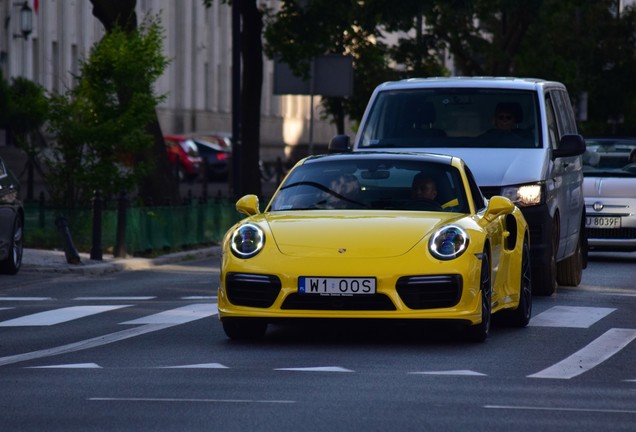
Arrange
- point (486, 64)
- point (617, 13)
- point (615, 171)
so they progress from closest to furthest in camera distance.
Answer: point (615, 171) → point (486, 64) → point (617, 13)

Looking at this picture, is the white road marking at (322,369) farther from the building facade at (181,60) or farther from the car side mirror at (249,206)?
the building facade at (181,60)

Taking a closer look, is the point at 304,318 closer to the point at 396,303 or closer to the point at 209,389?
the point at 396,303

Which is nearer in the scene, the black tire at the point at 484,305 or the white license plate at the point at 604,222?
the black tire at the point at 484,305

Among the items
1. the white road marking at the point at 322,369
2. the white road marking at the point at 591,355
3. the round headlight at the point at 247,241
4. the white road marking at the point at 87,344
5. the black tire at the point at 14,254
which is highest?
the round headlight at the point at 247,241

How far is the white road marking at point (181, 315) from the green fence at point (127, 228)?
7.86m

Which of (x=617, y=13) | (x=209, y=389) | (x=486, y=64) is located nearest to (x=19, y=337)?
(x=209, y=389)

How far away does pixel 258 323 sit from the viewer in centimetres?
1269

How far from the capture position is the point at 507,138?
58.9ft

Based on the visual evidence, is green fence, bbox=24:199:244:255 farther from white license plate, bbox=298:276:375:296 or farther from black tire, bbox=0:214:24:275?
white license plate, bbox=298:276:375:296

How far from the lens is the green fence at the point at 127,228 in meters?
24.9

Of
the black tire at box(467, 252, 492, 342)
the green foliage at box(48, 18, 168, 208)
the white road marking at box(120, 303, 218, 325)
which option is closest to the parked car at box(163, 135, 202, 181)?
the green foliage at box(48, 18, 168, 208)

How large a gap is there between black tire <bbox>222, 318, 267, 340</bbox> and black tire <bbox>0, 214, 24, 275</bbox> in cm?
823

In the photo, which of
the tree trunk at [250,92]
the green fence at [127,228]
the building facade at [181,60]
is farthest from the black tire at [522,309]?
the building facade at [181,60]

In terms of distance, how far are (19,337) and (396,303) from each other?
3.12 metres
